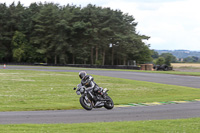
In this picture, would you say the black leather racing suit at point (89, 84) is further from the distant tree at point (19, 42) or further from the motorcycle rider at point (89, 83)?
the distant tree at point (19, 42)

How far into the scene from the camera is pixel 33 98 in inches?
739

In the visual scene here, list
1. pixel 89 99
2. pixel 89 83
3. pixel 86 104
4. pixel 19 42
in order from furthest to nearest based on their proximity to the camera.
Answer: pixel 19 42 → pixel 89 99 → pixel 86 104 → pixel 89 83

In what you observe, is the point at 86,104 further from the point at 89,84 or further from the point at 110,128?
the point at 110,128

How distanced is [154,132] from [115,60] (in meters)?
91.3

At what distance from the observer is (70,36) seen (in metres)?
87.4

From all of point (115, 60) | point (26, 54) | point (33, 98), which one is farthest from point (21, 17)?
point (33, 98)

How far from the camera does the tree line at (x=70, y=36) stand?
85.4 meters

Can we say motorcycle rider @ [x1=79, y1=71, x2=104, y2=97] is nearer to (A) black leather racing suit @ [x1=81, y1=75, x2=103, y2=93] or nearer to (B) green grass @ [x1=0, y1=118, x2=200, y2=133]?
(A) black leather racing suit @ [x1=81, y1=75, x2=103, y2=93]

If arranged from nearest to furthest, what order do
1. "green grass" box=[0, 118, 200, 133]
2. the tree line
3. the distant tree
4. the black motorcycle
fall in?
"green grass" box=[0, 118, 200, 133]
the black motorcycle
the tree line
the distant tree

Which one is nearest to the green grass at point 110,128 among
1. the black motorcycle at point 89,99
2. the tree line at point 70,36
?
the black motorcycle at point 89,99

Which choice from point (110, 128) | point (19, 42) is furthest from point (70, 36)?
point (110, 128)

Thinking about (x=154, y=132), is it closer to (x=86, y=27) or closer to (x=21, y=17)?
(x=86, y=27)

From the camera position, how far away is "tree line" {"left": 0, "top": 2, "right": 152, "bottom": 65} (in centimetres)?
8538

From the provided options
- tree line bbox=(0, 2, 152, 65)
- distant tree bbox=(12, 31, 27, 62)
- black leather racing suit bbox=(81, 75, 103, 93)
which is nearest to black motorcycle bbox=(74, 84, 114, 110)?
black leather racing suit bbox=(81, 75, 103, 93)
